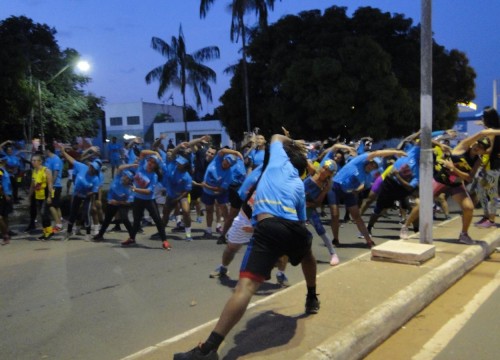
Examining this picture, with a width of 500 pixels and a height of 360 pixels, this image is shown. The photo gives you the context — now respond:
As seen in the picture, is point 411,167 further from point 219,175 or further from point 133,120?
point 133,120

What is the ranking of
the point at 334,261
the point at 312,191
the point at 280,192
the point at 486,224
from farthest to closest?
the point at 486,224 < the point at 334,261 < the point at 312,191 < the point at 280,192

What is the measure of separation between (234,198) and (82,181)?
310 centimetres

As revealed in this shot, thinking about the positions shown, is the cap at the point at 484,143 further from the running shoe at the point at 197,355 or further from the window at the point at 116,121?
the window at the point at 116,121

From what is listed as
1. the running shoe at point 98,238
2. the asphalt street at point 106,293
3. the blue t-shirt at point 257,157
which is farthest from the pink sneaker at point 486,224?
the running shoe at point 98,238

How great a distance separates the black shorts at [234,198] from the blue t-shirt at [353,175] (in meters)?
1.67

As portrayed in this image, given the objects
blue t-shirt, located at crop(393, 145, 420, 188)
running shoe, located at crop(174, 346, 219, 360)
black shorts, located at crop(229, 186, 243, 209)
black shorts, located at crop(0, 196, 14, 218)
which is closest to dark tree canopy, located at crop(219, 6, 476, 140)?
blue t-shirt, located at crop(393, 145, 420, 188)

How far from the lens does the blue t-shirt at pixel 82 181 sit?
947cm

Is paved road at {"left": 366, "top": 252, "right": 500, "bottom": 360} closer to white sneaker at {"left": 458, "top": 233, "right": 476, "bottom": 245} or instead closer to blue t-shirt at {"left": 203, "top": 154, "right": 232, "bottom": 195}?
white sneaker at {"left": 458, "top": 233, "right": 476, "bottom": 245}

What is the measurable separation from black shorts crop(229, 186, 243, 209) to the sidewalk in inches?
97.2

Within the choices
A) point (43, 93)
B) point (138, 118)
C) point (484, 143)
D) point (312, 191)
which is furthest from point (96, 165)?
point (138, 118)

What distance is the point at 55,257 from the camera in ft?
26.4

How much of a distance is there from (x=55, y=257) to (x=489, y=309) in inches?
250

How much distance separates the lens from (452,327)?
4.61 metres

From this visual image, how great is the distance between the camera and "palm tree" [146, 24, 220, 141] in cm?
3127
